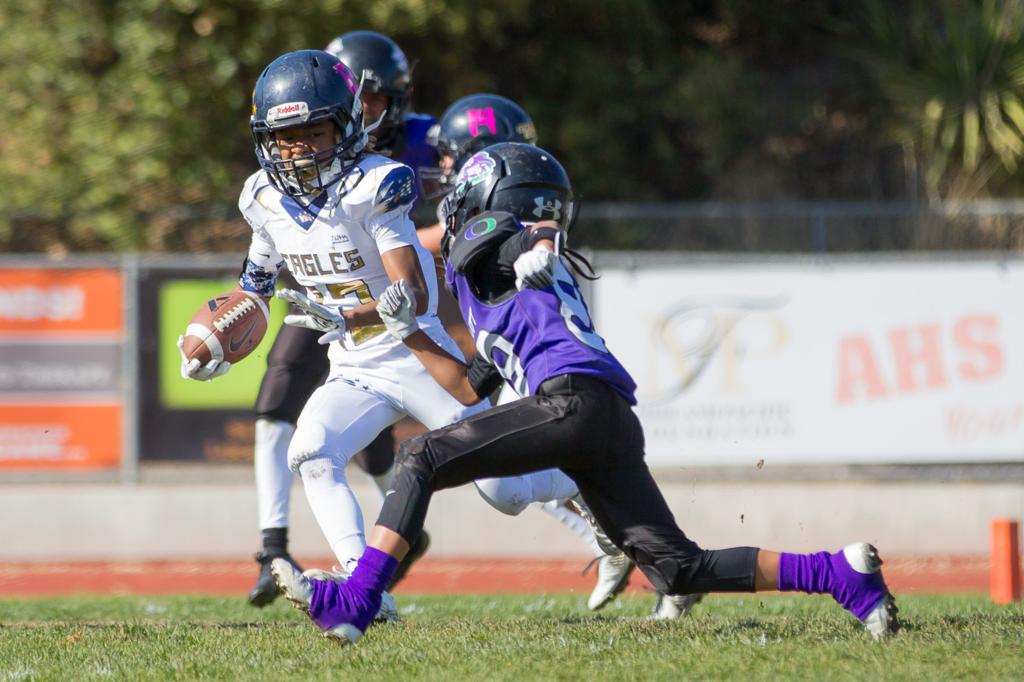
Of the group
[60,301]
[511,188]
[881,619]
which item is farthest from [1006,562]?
[60,301]

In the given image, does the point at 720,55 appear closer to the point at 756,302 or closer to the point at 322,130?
the point at 756,302

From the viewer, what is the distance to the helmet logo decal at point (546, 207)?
16.4ft

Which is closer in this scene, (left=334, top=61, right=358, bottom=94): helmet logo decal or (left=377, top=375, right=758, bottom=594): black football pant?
(left=377, top=375, right=758, bottom=594): black football pant

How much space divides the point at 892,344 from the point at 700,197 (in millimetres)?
5744

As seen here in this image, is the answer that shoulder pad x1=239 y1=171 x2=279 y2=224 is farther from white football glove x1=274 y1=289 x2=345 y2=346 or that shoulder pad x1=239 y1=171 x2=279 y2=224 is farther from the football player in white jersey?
white football glove x1=274 y1=289 x2=345 y2=346

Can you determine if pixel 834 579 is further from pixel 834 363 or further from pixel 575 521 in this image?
pixel 834 363

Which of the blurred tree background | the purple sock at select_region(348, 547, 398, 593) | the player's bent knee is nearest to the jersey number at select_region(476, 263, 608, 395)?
the player's bent knee

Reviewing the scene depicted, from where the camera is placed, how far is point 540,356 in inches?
187

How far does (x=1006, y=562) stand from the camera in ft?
22.4

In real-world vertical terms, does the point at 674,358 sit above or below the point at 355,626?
below

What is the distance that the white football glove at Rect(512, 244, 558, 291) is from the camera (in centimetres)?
443

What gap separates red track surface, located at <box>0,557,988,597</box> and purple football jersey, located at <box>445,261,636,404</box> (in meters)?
3.82

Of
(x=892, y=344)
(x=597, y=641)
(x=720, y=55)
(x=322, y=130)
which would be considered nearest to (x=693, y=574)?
(x=597, y=641)

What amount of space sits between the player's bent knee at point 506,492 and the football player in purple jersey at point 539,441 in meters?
0.64
